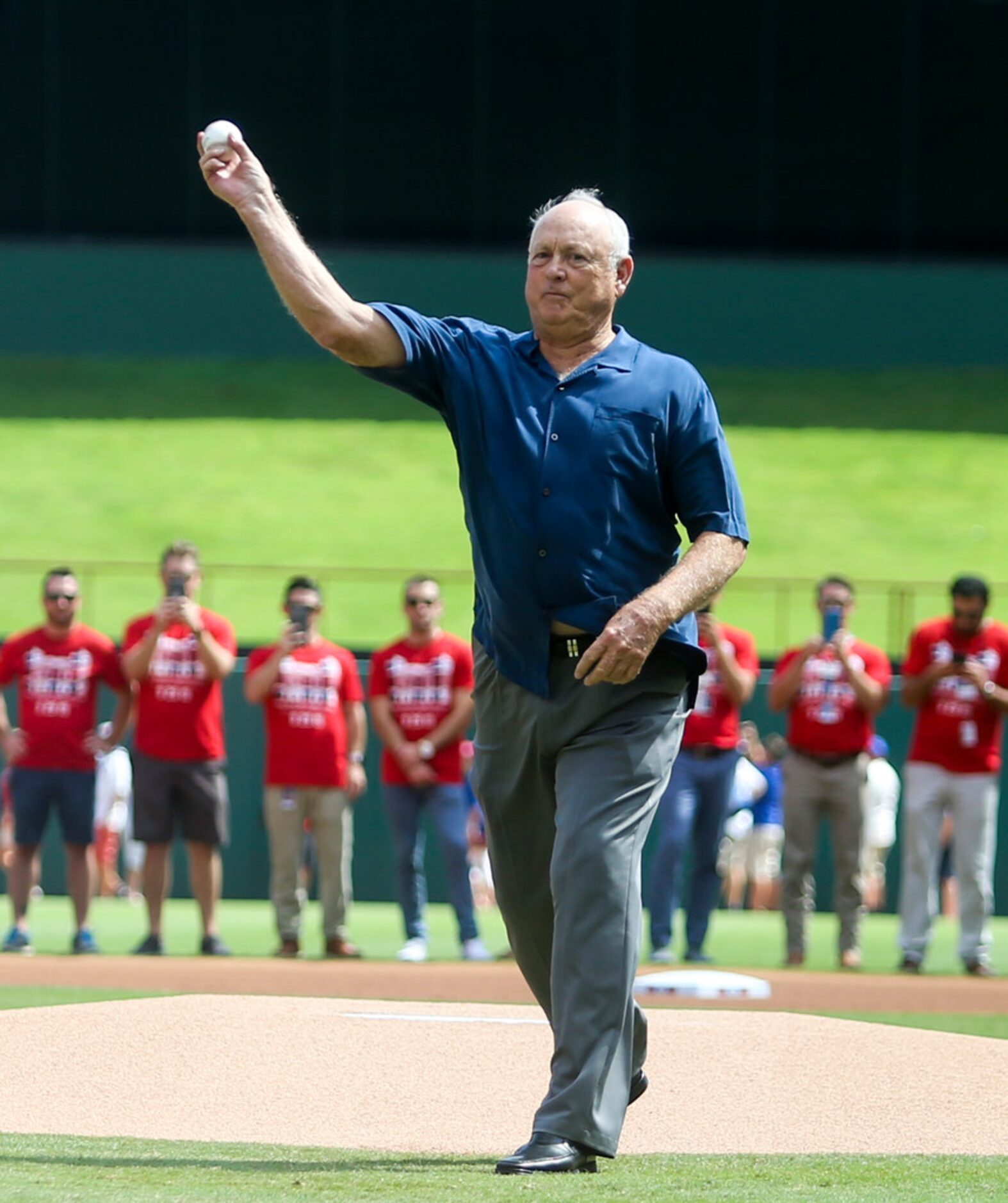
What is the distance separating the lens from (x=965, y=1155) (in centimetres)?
484

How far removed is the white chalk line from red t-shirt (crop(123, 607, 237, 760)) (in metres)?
4.78

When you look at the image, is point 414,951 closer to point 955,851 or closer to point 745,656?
point 745,656

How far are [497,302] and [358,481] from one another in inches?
148

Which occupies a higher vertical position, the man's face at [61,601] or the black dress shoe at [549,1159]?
the man's face at [61,601]

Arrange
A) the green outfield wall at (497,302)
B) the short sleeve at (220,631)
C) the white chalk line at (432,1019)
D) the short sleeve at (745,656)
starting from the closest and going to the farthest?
the white chalk line at (432,1019) < the short sleeve at (220,631) < the short sleeve at (745,656) < the green outfield wall at (497,302)

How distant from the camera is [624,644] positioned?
176 inches

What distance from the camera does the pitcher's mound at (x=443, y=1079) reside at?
16.7 feet

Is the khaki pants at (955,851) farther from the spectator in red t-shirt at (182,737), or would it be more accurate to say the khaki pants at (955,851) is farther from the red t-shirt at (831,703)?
the spectator in red t-shirt at (182,737)

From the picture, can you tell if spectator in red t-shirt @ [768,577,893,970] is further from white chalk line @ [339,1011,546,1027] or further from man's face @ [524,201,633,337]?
man's face @ [524,201,633,337]

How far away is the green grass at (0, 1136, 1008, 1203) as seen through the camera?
400 cm

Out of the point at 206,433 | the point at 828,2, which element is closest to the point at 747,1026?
the point at 206,433

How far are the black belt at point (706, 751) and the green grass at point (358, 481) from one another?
412 inches

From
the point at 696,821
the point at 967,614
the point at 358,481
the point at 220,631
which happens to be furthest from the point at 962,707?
the point at 358,481

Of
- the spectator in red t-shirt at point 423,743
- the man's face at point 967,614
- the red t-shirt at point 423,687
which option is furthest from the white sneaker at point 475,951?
the man's face at point 967,614
